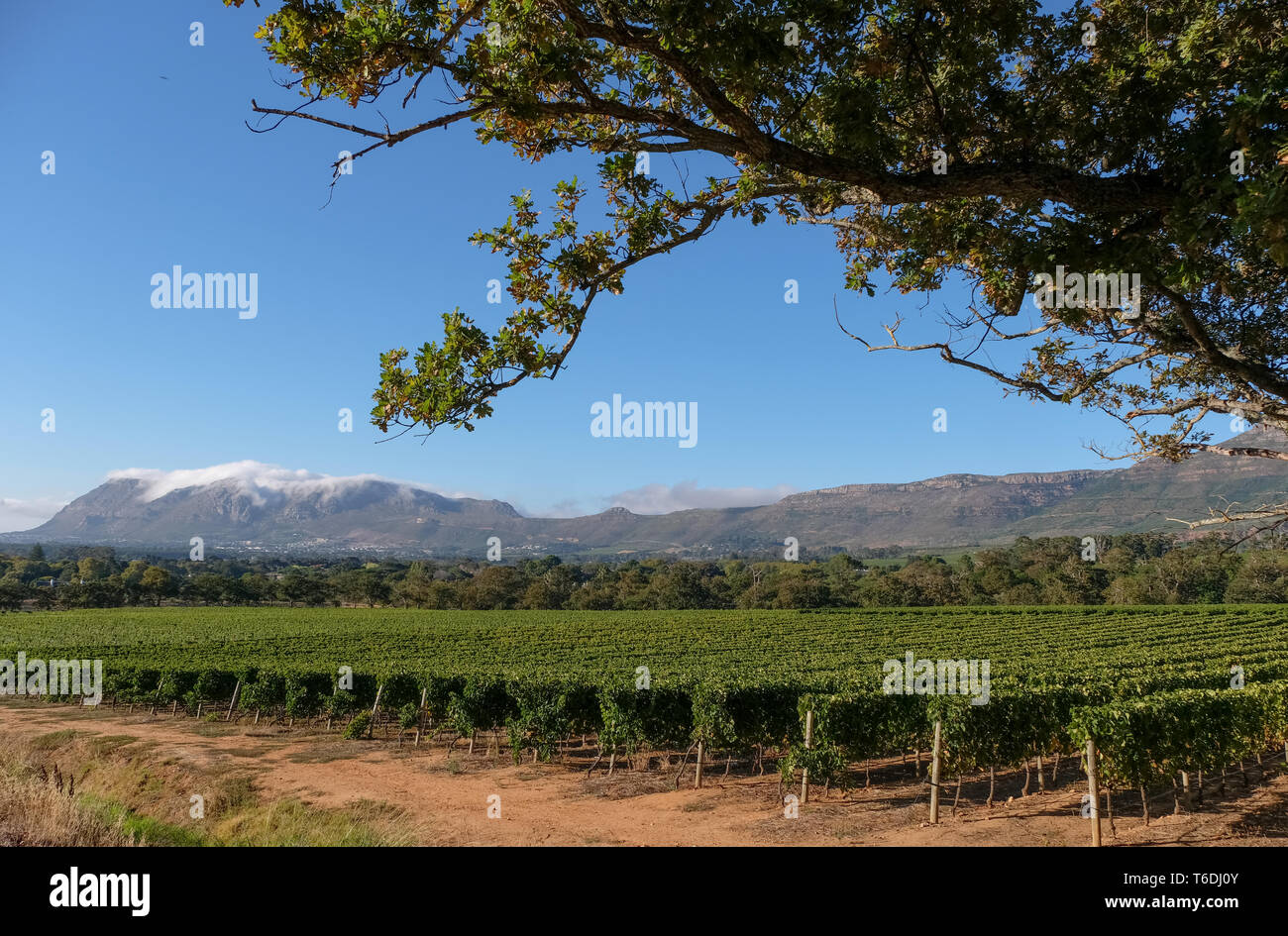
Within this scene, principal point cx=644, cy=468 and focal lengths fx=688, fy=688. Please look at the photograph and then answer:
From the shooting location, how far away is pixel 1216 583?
263ft

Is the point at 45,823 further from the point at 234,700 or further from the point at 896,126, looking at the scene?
the point at 234,700

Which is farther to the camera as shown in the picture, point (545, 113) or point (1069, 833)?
point (1069, 833)

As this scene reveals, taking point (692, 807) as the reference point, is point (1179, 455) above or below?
above

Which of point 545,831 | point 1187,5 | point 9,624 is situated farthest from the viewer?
point 9,624

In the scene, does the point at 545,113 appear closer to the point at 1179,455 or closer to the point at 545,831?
the point at 1179,455

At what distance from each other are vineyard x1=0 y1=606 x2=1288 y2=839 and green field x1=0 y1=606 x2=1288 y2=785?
2.7 inches

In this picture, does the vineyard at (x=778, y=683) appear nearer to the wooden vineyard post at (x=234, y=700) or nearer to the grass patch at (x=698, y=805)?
the wooden vineyard post at (x=234, y=700)

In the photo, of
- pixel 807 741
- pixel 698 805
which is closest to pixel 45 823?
pixel 698 805

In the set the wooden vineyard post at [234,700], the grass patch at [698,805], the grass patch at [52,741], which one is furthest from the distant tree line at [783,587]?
the grass patch at [698,805]

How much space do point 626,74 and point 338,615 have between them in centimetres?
8233

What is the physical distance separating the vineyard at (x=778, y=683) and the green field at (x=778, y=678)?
7 centimetres

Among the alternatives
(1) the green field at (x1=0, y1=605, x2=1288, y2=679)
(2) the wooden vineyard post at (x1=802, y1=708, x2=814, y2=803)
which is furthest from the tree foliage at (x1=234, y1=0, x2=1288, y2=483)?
(1) the green field at (x1=0, y1=605, x2=1288, y2=679)
